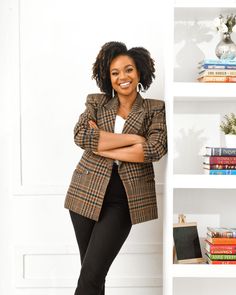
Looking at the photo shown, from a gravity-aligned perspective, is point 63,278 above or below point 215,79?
below

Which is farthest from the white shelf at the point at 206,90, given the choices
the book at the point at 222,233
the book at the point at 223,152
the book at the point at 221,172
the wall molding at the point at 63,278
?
the wall molding at the point at 63,278

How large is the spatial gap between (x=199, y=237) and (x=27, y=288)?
1.12 m

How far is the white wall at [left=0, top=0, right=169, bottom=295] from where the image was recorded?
8.85 ft

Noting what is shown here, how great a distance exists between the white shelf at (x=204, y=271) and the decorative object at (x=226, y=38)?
1.13 meters

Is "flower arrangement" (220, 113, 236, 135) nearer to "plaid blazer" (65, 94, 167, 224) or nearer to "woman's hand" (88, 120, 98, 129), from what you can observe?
"plaid blazer" (65, 94, 167, 224)

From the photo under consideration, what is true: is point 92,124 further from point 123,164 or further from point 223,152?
point 223,152

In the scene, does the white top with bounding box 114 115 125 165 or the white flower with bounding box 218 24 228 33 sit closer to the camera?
the white top with bounding box 114 115 125 165

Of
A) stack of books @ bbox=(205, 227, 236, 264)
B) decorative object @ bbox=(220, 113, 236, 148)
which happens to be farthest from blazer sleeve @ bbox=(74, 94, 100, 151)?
stack of books @ bbox=(205, 227, 236, 264)

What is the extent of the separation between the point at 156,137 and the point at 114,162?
25 centimetres

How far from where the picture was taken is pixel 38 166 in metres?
2.74

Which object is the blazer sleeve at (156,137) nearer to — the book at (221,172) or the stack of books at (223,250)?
the book at (221,172)

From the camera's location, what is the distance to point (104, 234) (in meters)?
2.19

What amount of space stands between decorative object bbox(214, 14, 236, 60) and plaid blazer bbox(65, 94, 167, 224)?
45 centimetres

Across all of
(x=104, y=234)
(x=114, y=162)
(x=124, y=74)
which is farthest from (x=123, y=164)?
(x=124, y=74)
